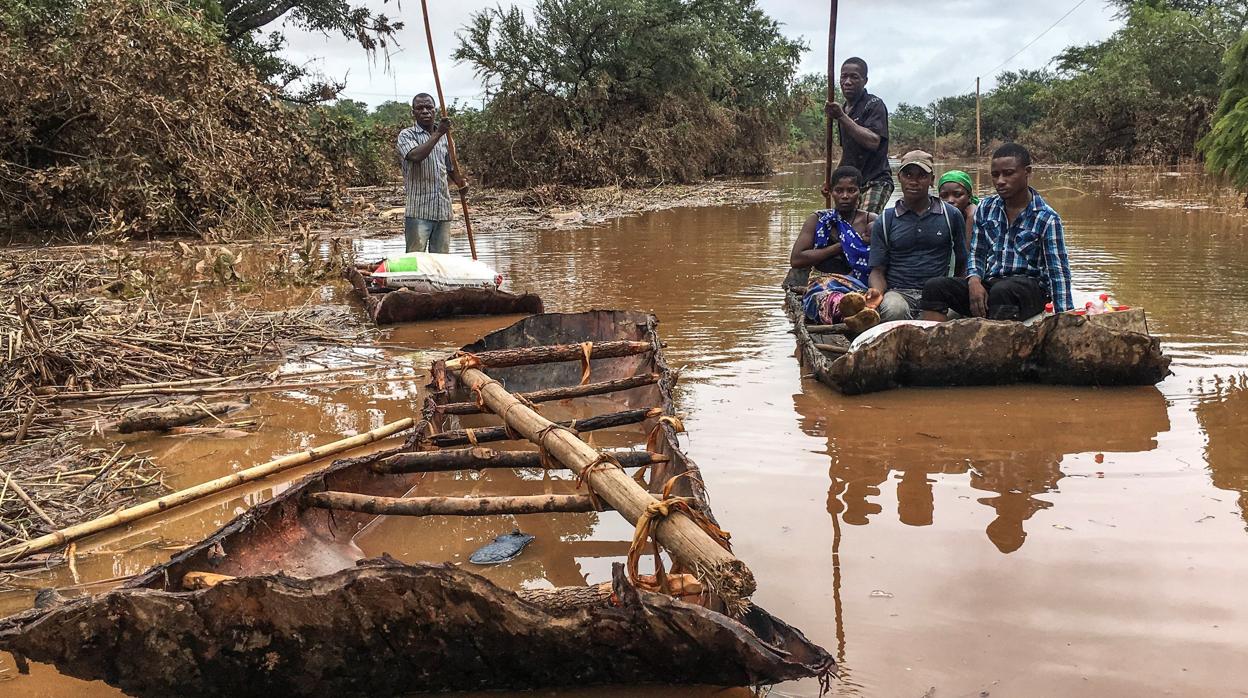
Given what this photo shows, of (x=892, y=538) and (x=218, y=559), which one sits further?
(x=892, y=538)

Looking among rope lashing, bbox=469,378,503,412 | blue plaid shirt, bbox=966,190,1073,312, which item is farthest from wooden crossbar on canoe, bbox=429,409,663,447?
blue plaid shirt, bbox=966,190,1073,312

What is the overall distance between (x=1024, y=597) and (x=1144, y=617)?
295 mm

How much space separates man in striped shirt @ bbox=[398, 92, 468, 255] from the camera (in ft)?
23.6

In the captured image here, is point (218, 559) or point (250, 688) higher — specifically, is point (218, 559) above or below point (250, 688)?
above

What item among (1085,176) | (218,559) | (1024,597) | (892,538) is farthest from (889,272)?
(1085,176)

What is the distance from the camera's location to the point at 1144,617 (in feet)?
7.99

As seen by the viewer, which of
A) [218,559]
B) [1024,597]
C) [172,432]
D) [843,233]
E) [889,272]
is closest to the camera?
[218,559]

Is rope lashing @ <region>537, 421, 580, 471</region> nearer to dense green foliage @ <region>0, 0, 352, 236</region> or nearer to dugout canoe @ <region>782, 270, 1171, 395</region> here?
dugout canoe @ <region>782, 270, 1171, 395</region>

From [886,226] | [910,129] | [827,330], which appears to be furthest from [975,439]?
[910,129]

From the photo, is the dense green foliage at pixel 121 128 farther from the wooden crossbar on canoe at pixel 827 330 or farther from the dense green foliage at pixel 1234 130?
the dense green foliage at pixel 1234 130

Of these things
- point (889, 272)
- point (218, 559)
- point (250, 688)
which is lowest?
point (250, 688)

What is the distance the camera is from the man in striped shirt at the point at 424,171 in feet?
23.6

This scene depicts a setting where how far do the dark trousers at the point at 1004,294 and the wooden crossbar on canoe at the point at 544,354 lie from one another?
1893mm

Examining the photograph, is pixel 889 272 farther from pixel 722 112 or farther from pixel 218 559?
pixel 722 112
